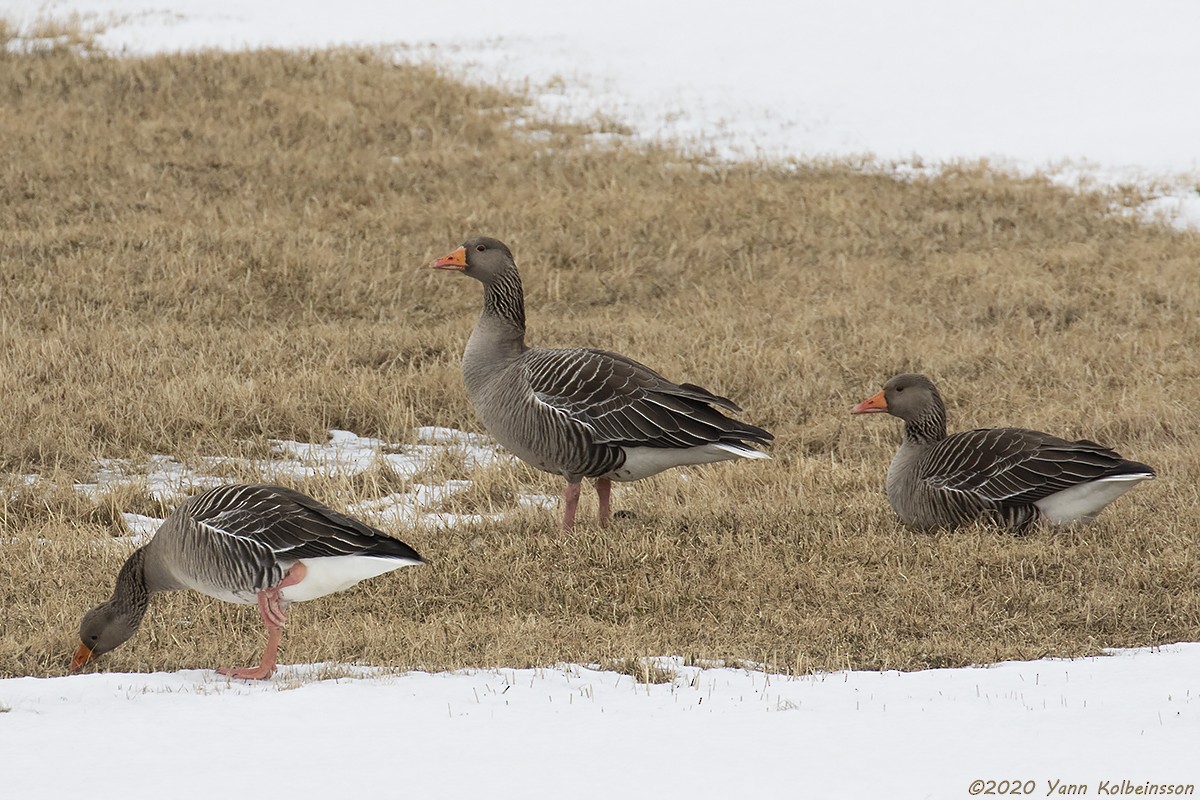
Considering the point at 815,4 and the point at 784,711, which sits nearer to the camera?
the point at 784,711

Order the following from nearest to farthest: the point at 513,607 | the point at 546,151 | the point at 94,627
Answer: the point at 94,627 < the point at 513,607 < the point at 546,151

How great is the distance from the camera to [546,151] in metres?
23.8

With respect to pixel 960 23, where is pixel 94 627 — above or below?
below

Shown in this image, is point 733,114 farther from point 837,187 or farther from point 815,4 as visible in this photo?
point 815,4

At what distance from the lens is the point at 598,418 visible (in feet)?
29.5

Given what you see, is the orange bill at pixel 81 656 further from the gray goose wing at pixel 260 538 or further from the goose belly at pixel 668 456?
the goose belly at pixel 668 456

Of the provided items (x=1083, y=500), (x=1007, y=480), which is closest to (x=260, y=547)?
(x=1007, y=480)

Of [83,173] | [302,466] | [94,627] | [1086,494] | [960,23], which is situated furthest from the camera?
[960,23]

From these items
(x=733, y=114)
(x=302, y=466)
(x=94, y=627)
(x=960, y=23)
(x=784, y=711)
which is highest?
(x=960, y=23)

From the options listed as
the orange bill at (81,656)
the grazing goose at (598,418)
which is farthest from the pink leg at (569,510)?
the orange bill at (81,656)

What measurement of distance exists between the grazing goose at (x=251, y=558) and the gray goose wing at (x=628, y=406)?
2766mm

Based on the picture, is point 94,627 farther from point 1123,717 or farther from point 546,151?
point 546,151

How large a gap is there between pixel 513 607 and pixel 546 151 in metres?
17.0

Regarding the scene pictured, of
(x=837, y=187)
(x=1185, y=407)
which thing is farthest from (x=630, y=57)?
(x=1185, y=407)
